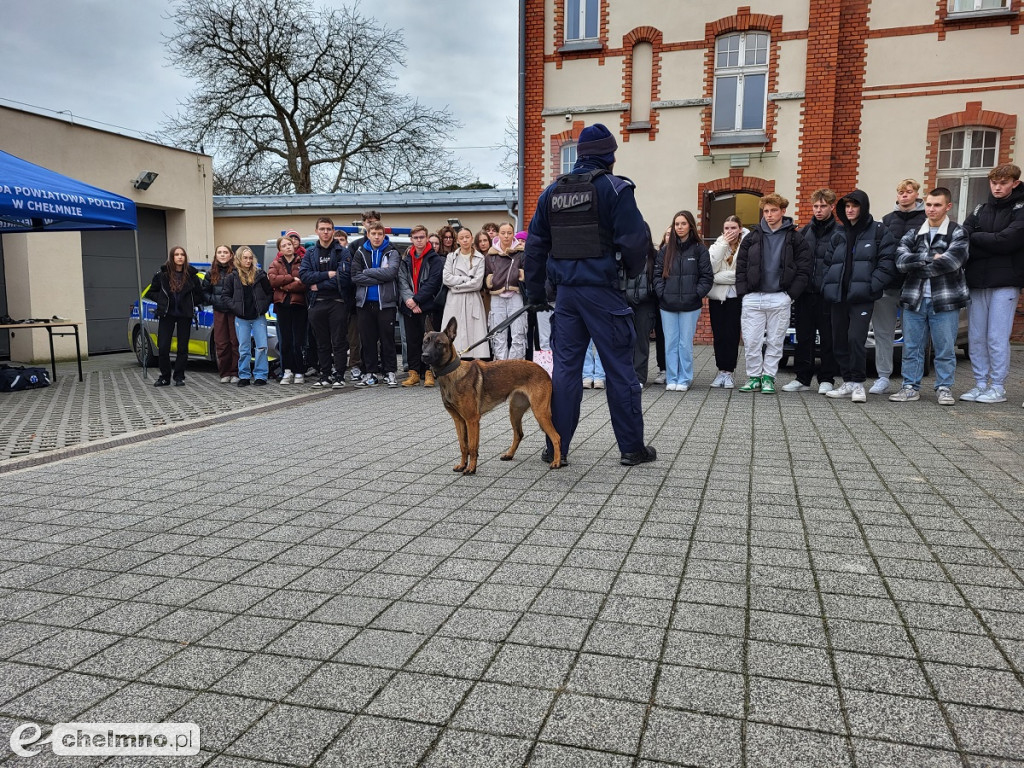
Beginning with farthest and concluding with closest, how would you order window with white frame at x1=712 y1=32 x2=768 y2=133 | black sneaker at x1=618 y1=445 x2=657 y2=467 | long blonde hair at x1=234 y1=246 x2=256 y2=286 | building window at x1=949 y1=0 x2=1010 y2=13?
window with white frame at x1=712 y1=32 x2=768 y2=133 → building window at x1=949 y1=0 x2=1010 y2=13 → long blonde hair at x1=234 y1=246 x2=256 y2=286 → black sneaker at x1=618 y1=445 x2=657 y2=467

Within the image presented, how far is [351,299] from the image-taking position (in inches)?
431

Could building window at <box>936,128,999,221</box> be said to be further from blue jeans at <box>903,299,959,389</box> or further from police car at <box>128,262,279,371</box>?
police car at <box>128,262,279,371</box>

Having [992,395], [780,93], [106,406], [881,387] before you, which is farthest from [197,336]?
[780,93]

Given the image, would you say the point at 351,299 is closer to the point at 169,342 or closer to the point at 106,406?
the point at 169,342

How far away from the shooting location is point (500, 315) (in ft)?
34.0

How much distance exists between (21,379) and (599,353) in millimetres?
9362

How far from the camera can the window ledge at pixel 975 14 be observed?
15238mm

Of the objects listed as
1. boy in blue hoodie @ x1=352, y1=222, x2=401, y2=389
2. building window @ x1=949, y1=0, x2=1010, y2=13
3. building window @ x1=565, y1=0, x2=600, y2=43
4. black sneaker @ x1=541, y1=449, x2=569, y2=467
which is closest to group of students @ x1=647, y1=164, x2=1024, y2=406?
boy in blue hoodie @ x1=352, y1=222, x2=401, y2=389

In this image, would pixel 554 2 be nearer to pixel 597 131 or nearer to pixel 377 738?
pixel 597 131

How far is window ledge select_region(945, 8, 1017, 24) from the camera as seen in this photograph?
15.2m

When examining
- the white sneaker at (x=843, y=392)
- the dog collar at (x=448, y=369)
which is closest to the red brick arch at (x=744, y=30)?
the white sneaker at (x=843, y=392)

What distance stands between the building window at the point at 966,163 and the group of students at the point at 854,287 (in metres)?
8.64

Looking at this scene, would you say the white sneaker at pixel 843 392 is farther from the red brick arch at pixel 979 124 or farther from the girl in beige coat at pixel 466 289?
the red brick arch at pixel 979 124

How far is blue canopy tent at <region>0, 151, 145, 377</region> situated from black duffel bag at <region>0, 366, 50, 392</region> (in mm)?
2198
